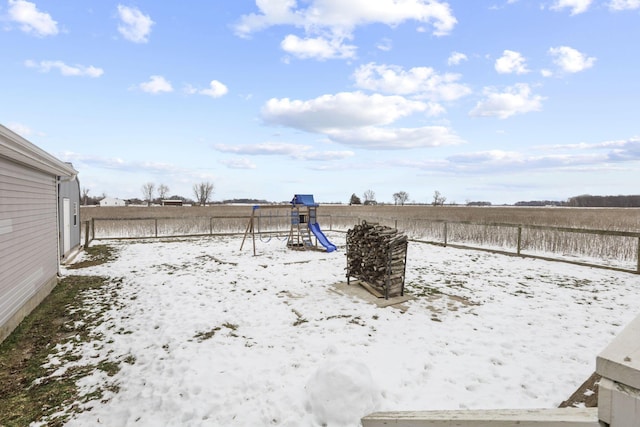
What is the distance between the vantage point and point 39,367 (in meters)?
4.13

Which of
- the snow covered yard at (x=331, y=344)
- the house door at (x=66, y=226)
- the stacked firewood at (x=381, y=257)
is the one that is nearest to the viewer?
the snow covered yard at (x=331, y=344)

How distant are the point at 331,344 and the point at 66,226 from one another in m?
10.7

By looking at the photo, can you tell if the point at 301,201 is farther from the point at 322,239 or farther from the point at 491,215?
the point at 491,215

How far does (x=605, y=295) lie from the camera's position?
6902mm

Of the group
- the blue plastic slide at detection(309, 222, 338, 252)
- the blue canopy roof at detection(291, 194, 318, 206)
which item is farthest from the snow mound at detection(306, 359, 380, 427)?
the blue canopy roof at detection(291, 194, 318, 206)

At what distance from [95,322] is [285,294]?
328 cm

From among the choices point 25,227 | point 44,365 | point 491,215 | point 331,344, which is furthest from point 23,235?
point 491,215

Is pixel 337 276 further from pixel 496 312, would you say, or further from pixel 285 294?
pixel 496 312

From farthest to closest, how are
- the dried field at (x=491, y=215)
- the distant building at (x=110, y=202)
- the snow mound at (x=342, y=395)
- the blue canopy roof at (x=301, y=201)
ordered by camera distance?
the distant building at (x=110, y=202) → the dried field at (x=491, y=215) → the blue canopy roof at (x=301, y=201) → the snow mound at (x=342, y=395)

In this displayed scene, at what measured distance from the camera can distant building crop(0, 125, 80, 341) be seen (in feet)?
16.9

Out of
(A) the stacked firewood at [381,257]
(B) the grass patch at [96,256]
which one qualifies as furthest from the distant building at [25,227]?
(A) the stacked firewood at [381,257]

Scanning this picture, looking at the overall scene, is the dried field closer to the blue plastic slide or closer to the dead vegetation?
the blue plastic slide

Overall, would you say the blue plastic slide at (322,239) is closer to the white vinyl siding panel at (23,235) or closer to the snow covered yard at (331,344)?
the snow covered yard at (331,344)

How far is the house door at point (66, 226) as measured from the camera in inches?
422
